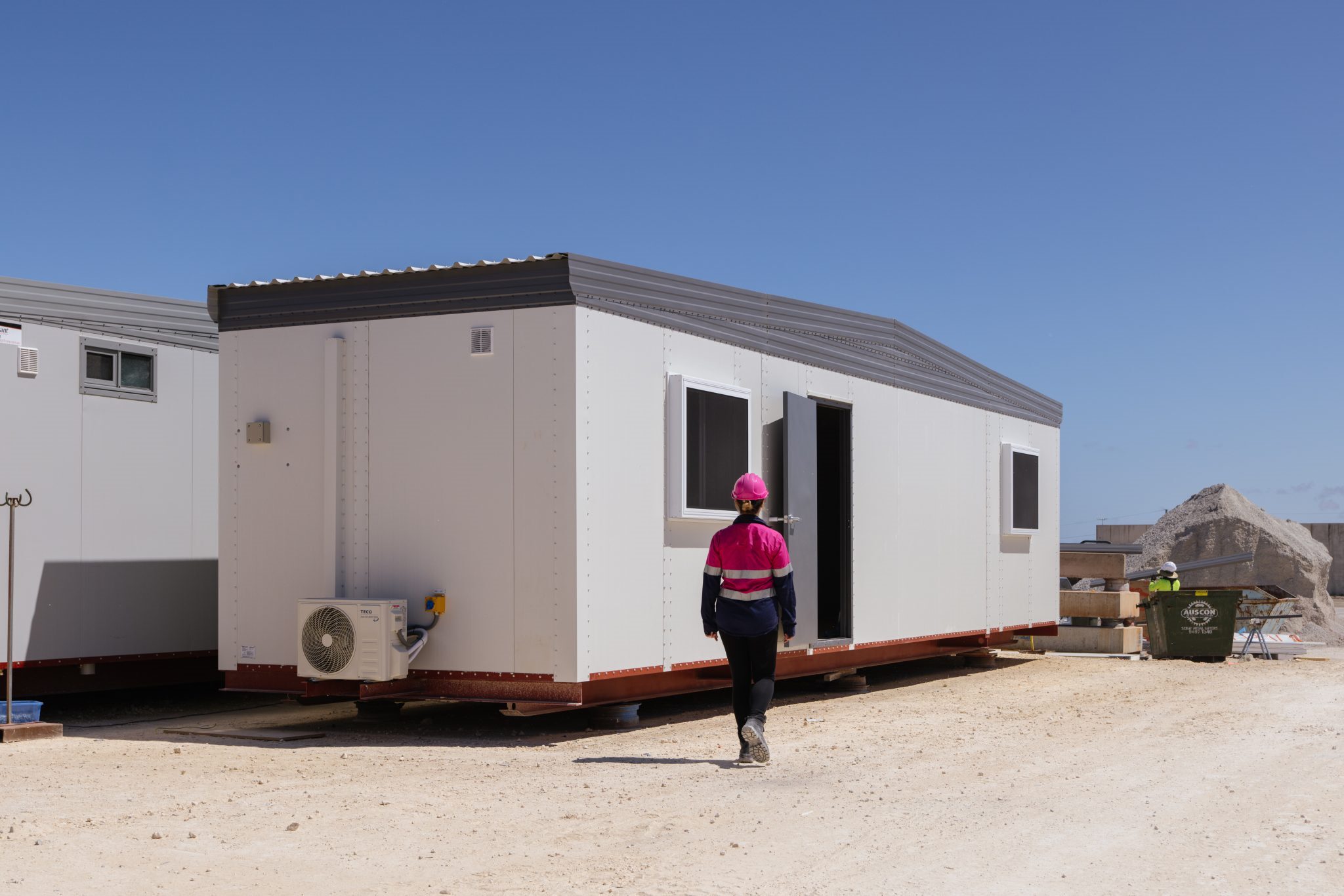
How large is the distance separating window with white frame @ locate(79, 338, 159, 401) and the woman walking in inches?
203

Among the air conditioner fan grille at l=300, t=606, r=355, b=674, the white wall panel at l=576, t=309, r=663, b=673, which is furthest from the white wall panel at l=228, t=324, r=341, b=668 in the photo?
the white wall panel at l=576, t=309, r=663, b=673

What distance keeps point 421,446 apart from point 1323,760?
5.58m

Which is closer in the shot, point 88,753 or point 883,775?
point 883,775

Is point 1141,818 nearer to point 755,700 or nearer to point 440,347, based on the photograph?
point 755,700

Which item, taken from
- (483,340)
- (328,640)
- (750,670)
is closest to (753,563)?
(750,670)

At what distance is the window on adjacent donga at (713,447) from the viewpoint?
366 inches

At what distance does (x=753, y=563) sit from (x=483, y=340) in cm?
238

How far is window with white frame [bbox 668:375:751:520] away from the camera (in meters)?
9.12

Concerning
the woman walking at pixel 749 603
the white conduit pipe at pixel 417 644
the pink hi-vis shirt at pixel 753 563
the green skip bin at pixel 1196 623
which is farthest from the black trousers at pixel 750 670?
the green skip bin at pixel 1196 623

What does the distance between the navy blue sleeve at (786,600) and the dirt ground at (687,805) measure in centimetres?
75

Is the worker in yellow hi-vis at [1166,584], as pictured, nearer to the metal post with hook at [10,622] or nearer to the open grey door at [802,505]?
the open grey door at [802,505]

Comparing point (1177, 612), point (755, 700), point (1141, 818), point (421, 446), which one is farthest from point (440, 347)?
point (1177, 612)

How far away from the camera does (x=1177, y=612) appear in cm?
1634

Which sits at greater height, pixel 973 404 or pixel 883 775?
pixel 973 404
